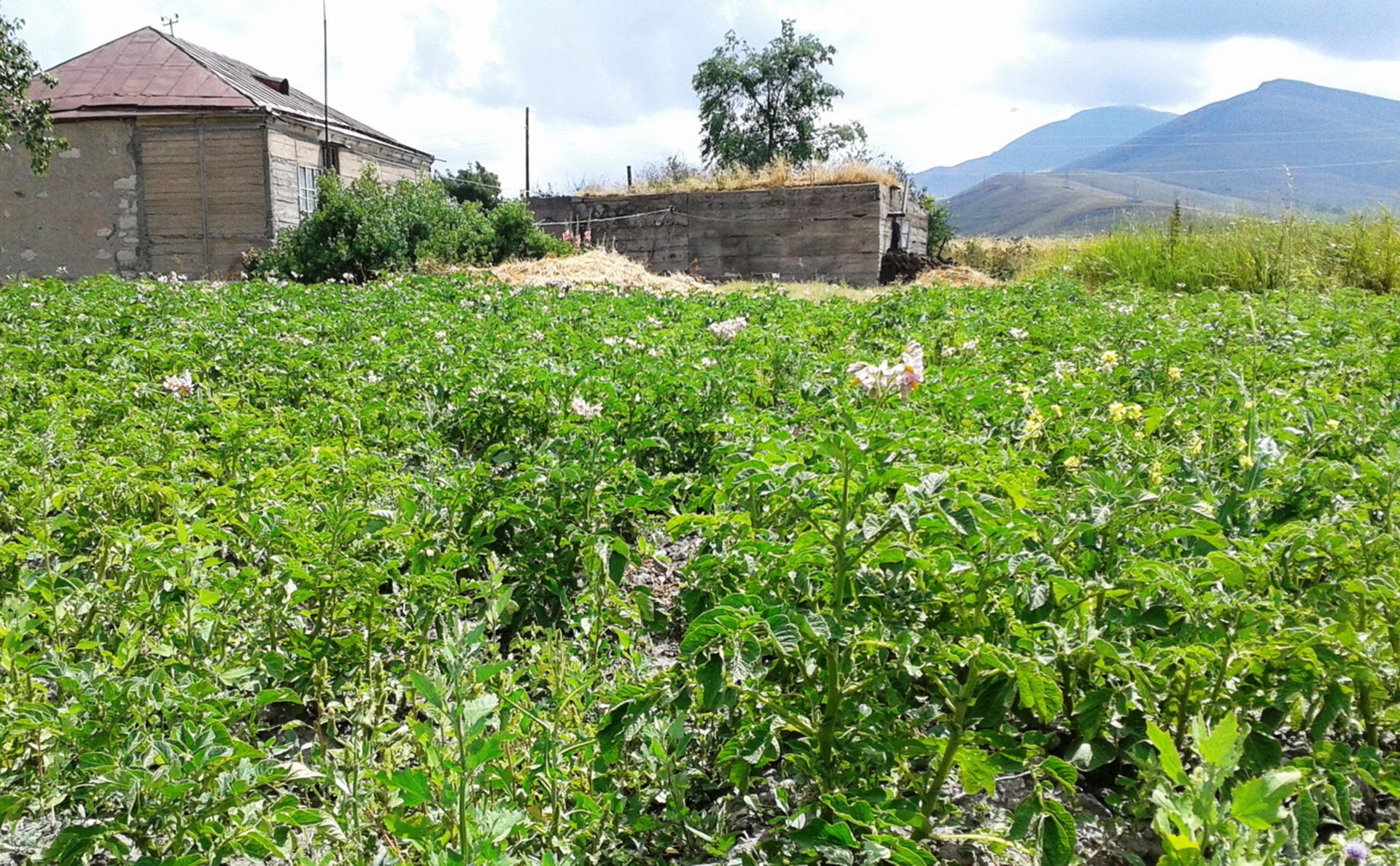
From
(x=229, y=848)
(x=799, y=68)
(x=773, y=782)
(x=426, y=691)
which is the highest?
(x=799, y=68)

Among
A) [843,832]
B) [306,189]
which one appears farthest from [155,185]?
[843,832]

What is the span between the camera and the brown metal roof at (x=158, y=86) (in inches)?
898

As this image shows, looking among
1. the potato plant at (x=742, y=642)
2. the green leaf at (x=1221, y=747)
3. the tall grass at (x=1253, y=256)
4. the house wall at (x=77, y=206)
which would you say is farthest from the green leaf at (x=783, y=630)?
the house wall at (x=77, y=206)

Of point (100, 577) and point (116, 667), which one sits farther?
Answer: point (100, 577)

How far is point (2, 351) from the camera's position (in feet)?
20.2

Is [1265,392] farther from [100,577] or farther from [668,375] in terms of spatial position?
[100,577]

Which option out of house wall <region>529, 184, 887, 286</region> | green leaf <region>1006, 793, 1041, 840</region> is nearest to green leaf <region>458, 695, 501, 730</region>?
green leaf <region>1006, 793, 1041, 840</region>

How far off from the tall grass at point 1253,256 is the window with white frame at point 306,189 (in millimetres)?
18105

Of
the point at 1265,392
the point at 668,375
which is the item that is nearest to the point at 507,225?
the point at 668,375

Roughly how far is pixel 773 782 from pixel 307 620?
1437 millimetres

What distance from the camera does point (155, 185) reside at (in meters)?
23.0

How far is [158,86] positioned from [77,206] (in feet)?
11.8

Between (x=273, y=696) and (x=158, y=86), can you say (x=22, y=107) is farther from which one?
(x=273, y=696)

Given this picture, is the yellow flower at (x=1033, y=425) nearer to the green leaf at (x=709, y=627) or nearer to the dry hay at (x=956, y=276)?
the green leaf at (x=709, y=627)
